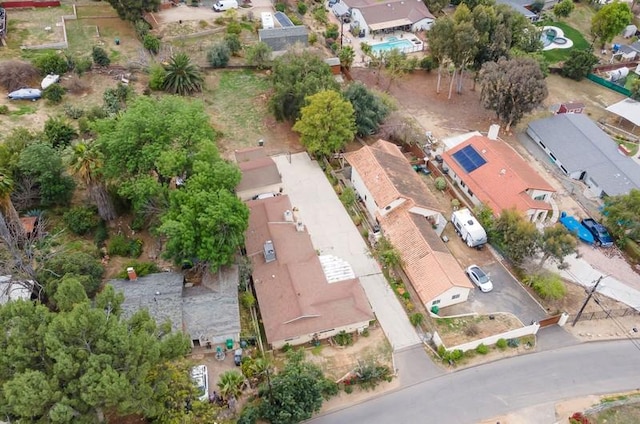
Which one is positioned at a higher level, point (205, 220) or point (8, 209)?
point (205, 220)

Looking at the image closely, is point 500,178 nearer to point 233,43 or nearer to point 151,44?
point 233,43

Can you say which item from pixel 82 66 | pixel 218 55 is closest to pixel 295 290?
pixel 218 55

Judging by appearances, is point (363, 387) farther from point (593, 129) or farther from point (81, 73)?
point (81, 73)

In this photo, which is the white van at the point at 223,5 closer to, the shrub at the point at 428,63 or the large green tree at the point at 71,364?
the shrub at the point at 428,63

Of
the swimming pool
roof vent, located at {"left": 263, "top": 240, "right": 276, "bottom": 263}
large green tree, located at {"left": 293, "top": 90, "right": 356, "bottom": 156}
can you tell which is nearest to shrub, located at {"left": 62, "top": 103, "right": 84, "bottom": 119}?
large green tree, located at {"left": 293, "top": 90, "right": 356, "bottom": 156}

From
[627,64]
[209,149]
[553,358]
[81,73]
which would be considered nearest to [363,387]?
[553,358]

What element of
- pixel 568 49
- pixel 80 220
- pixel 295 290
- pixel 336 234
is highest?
pixel 568 49
